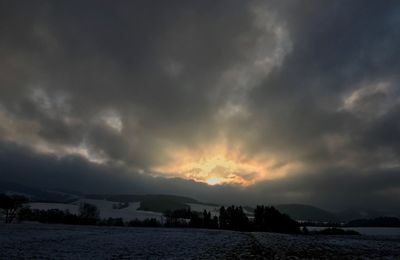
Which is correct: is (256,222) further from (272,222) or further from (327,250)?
(327,250)

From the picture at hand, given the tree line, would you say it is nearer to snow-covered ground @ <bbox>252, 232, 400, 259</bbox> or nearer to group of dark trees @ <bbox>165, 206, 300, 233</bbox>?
group of dark trees @ <bbox>165, 206, 300, 233</bbox>

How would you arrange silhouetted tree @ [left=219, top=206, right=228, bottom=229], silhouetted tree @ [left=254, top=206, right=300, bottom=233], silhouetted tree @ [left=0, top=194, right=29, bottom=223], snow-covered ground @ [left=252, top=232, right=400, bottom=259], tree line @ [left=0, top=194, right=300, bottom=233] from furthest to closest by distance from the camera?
silhouetted tree @ [left=219, top=206, right=228, bottom=229], silhouetted tree @ [left=254, top=206, right=300, bottom=233], tree line @ [left=0, top=194, right=300, bottom=233], silhouetted tree @ [left=0, top=194, right=29, bottom=223], snow-covered ground @ [left=252, top=232, right=400, bottom=259]

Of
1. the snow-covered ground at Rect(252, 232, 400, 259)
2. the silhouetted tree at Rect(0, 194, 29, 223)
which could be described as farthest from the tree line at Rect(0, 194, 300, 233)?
the snow-covered ground at Rect(252, 232, 400, 259)

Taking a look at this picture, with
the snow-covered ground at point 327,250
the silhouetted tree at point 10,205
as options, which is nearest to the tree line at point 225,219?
the silhouetted tree at point 10,205

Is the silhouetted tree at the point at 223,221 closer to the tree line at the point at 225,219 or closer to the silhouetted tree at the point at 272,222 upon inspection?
the tree line at the point at 225,219

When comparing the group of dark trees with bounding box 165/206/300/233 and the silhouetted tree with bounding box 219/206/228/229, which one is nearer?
the group of dark trees with bounding box 165/206/300/233

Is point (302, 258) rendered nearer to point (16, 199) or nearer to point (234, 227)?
point (234, 227)

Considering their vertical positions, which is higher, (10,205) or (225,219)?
(10,205)

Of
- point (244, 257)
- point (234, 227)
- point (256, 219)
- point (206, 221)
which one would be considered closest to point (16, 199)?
point (206, 221)

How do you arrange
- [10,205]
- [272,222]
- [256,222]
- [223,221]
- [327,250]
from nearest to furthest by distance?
1. [327,250]
2. [10,205]
3. [272,222]
4. [256,222]
5. [223,221]

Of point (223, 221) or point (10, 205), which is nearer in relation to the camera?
point (10, 205)

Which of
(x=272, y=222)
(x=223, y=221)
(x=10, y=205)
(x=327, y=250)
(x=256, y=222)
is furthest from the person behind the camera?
(x=223, y=221)

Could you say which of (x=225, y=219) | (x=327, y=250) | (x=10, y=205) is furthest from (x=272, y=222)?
(x=10, y=205)

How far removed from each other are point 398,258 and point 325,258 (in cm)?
658
